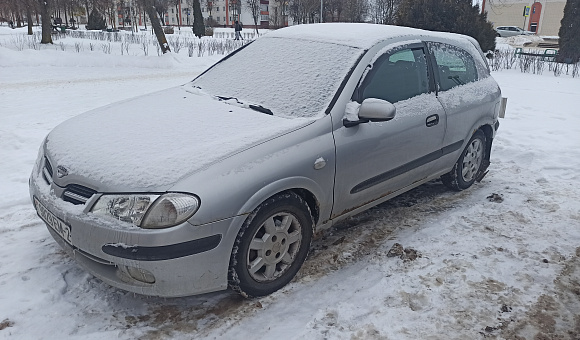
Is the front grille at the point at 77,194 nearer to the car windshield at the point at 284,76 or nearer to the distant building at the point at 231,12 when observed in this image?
the car windshield at the point at 284,76

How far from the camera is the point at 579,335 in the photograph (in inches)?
105

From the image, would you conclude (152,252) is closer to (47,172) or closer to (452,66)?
(47,172)

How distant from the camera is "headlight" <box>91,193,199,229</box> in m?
2.39

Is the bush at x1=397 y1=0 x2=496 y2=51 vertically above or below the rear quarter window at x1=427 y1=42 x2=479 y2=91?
above

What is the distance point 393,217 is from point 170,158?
2.30 metres

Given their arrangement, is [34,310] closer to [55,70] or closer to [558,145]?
[558,145]

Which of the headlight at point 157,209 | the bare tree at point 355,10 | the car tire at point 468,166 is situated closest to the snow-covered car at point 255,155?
the headlight at point 157,209

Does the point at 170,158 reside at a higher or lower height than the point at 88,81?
higher

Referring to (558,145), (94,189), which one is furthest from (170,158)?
(558,145)

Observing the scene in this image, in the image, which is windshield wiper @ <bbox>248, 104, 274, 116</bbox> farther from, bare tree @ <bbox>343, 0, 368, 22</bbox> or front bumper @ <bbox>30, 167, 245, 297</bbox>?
bare tree @ <bbox>343, 0, 368, 22</bbox>

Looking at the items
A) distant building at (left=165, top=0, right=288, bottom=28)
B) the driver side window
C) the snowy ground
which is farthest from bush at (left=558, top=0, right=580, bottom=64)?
distant building at (left=165, top=0, right=288, bottom=28)

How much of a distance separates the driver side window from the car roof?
160 millimetres

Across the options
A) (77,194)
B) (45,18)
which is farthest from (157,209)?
(45,18)

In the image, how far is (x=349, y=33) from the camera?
3768 millimetres
